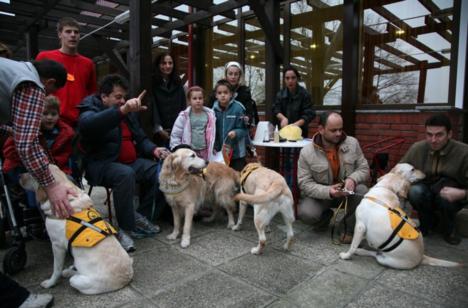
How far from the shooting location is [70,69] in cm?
383

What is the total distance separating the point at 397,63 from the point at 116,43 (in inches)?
271

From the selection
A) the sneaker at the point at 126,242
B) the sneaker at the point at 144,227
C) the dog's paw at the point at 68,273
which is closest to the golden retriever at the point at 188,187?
the sneaker at the point at 144,227

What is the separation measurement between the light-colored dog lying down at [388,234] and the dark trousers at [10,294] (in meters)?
2.49

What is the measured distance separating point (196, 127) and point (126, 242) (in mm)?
1630

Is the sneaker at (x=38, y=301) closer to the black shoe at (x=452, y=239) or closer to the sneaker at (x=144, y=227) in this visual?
the sneaker at (x=144, y=227)

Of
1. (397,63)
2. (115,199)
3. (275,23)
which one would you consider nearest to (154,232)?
(115,199)

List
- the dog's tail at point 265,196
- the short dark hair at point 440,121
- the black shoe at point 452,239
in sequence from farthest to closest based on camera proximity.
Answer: the black shoe at point 452,239 < the short dark hair at point 440,121 < the dog's tail at point 265,196

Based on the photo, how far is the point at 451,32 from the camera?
15.5ft

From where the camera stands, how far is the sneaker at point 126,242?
3136 mm

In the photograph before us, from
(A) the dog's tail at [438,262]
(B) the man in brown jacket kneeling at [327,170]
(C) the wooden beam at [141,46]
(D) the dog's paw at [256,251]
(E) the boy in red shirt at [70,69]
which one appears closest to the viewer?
(A) the dog's tail at [438,262]

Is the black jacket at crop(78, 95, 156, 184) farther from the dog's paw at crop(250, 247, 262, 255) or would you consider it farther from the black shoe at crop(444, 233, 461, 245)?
the black shoe at crop(444, 233, 461, 245)

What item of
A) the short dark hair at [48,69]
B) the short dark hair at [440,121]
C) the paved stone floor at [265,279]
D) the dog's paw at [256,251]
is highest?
the short dark hair at [48,69]

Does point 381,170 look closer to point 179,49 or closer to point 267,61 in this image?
point 267,61

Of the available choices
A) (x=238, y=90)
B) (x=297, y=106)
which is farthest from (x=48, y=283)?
(x=297, y=106)
